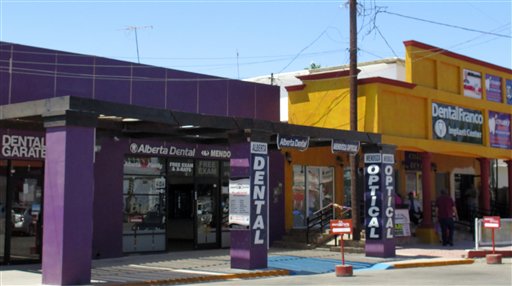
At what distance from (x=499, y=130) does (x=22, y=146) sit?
20248mm

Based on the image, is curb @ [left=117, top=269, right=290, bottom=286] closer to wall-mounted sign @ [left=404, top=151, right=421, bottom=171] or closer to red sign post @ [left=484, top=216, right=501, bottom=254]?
red sign post @ [left=484, top=216, right=501, bottom=254]

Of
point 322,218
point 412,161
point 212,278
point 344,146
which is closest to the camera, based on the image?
point 212,278

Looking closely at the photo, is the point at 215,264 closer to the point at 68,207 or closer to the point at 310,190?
the point at 68,207

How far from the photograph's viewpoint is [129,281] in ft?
43.2

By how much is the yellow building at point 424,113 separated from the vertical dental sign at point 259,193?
7.15 meters

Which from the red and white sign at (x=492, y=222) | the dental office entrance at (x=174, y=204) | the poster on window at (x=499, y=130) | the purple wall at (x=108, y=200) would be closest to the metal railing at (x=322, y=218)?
the dental office entrance at (x=174, y=204)

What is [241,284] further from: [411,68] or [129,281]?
[411,68]

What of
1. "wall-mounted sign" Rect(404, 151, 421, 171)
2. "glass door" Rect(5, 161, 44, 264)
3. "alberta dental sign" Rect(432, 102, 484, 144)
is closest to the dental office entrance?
"glass door" Rect(5, 161, 44, 264)

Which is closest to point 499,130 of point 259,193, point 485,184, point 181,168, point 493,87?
point 493,87

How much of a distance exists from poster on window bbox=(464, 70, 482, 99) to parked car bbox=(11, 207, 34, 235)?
695 inches

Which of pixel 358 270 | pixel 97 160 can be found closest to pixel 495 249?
pixel 358 270

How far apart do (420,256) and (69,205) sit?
1166 cm

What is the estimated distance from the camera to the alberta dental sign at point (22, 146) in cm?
1625

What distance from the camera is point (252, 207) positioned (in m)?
15.7
